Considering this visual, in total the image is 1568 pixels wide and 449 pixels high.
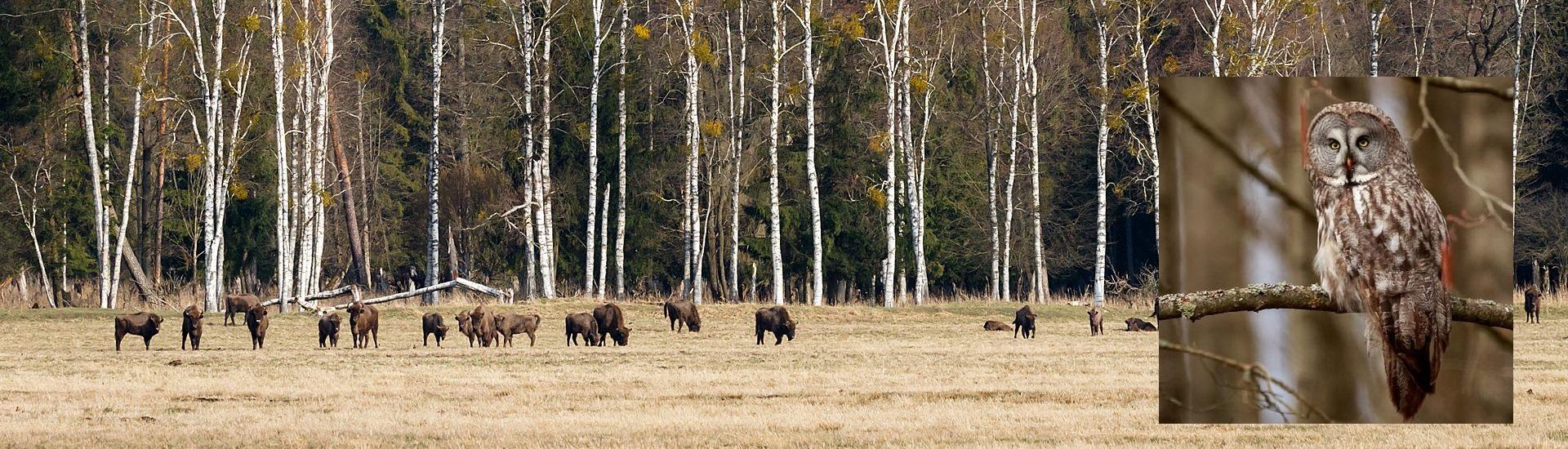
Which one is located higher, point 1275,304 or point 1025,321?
point 1275,304

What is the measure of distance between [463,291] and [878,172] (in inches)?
498

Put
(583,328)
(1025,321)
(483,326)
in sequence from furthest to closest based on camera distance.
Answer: (1025,321) → (583,328) → (483,326)

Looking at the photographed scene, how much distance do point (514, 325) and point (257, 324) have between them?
4.20 metres

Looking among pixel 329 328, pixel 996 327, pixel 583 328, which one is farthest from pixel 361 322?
pixel 996 327

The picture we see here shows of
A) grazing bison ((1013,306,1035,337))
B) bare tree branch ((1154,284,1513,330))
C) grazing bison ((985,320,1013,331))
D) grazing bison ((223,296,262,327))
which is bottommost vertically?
grazing bison ((985,320,1013,331))

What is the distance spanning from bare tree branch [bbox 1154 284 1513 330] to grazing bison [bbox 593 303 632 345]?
68.9ft

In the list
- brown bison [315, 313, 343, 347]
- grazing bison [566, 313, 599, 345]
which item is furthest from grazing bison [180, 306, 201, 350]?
grazing bison [566, 313, 599, 345]

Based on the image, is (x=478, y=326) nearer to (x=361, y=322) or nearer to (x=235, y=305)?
(x=361, y=322)

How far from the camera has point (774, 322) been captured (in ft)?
99.1

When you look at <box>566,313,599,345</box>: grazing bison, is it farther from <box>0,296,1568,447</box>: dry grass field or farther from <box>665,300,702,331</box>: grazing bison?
<box>665,300,702,331</box>: grazing bison

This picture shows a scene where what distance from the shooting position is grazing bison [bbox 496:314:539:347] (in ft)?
96.3

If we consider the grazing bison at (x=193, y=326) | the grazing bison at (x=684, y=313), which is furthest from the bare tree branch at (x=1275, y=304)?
the grazing bison at (x=684, y=313)

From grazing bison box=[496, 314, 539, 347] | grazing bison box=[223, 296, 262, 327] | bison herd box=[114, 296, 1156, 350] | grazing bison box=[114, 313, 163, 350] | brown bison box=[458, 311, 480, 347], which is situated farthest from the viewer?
grazing bison box=[223, 296, 262, 327]

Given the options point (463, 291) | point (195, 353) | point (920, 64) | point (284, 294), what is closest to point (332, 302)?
point (463, 291)
